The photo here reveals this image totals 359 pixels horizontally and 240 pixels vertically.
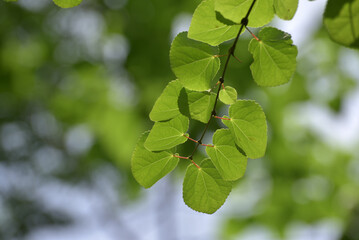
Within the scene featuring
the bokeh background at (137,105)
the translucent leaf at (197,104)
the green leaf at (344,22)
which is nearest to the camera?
the green leaf at (344,22)

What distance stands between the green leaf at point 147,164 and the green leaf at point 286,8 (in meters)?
0.30

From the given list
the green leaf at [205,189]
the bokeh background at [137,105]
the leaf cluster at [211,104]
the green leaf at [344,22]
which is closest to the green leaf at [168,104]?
the leaf cluster at [211,104]

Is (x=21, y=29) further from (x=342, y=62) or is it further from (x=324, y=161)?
(x=324, y=161)

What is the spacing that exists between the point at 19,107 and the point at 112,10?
1953mm

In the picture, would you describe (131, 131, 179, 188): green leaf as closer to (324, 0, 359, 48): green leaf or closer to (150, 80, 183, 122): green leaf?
(150, 80, 183, 122): green leaf

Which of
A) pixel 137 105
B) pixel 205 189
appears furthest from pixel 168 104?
pixel 137 105

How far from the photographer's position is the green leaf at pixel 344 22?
1.68ft

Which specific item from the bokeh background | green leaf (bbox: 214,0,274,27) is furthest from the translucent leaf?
the bokeh background

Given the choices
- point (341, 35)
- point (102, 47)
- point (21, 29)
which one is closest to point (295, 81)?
point (102, 47)

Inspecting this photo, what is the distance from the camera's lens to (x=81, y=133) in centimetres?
442

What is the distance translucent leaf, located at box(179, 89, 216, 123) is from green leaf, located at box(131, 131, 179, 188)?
0.09 metres

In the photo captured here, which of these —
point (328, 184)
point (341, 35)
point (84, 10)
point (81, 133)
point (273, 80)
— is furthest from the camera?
A: point (81, 133)

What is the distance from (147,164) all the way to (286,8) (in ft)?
1.15

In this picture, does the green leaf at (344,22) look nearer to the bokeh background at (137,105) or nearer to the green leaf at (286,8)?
the green leaf at (286,8)
